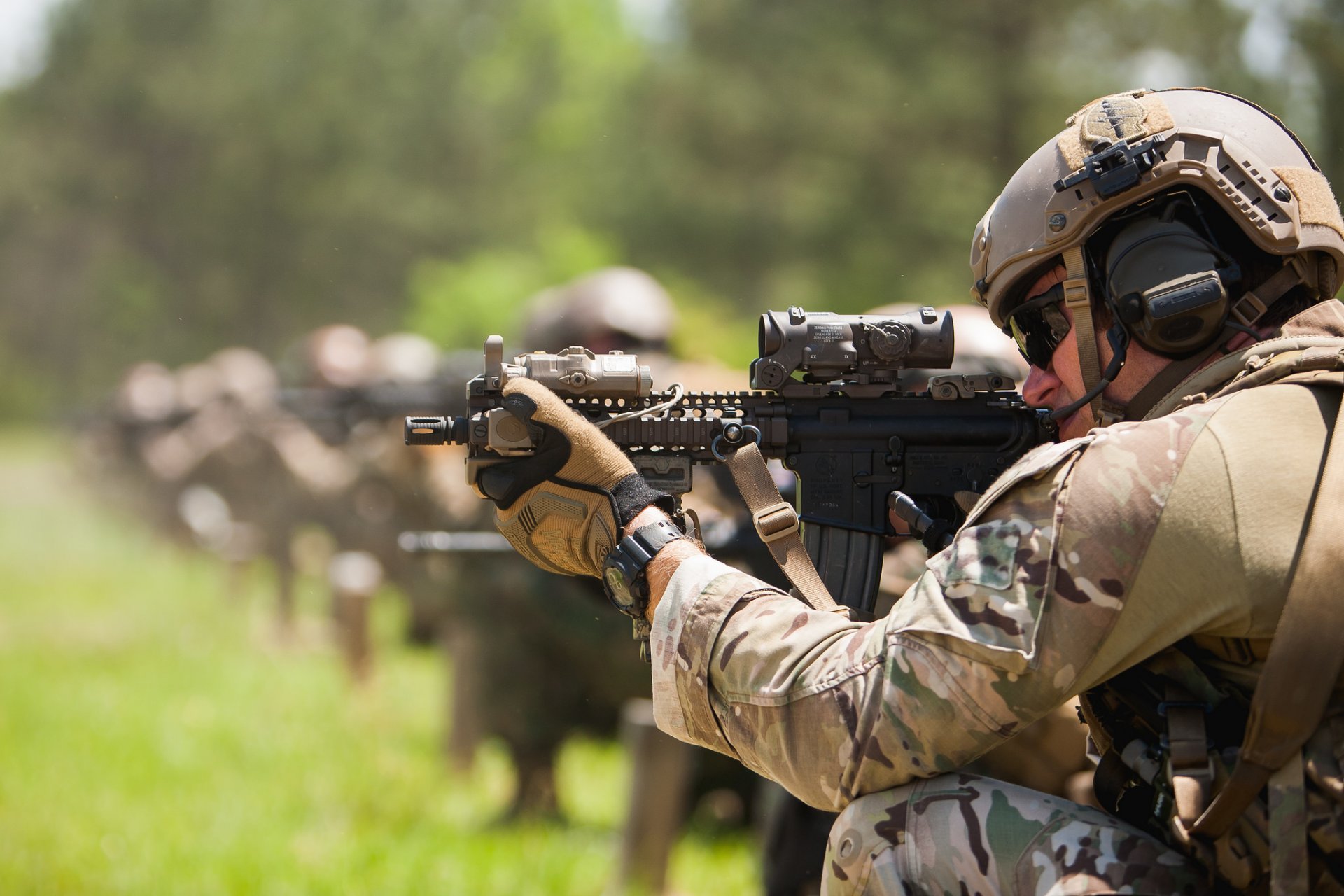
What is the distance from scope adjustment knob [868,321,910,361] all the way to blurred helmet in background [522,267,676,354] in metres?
3.86

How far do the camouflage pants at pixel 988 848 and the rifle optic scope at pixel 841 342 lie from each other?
2.87ft

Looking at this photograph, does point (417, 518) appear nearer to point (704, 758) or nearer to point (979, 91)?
point (704, 758)

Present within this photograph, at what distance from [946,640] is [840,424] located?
0.83 metres

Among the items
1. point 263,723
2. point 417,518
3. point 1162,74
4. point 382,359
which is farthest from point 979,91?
point 263,723

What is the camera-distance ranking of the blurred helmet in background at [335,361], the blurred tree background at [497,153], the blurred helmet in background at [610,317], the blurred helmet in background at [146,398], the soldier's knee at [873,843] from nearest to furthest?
the soldier's knee at [873,843]
the blurred helmet in background at [610,317]
the blurred helmet in background at [335,361]
the blurred tree background at [497,153]
the blurred helmet in background at [146,398]

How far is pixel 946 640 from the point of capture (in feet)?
6.58

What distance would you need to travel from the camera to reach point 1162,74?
11570mm

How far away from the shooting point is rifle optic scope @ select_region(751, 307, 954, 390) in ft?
8.81

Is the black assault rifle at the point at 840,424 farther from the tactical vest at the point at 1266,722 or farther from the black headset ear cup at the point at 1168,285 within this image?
the tactical vest at the point at 1266,722

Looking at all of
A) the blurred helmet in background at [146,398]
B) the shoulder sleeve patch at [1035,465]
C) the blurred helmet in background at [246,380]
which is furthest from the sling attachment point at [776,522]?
the blurred helmet in background at [146,398]

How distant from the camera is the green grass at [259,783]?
18.2 ft

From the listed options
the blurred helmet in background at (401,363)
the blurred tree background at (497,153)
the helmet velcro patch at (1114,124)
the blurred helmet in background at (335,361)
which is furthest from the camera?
the blurred tree background at (497,153)

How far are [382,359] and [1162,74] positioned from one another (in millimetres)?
7486

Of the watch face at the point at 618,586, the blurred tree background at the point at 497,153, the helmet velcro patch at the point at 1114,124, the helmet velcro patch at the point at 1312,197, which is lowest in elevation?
the watch face at the point at 618,586
